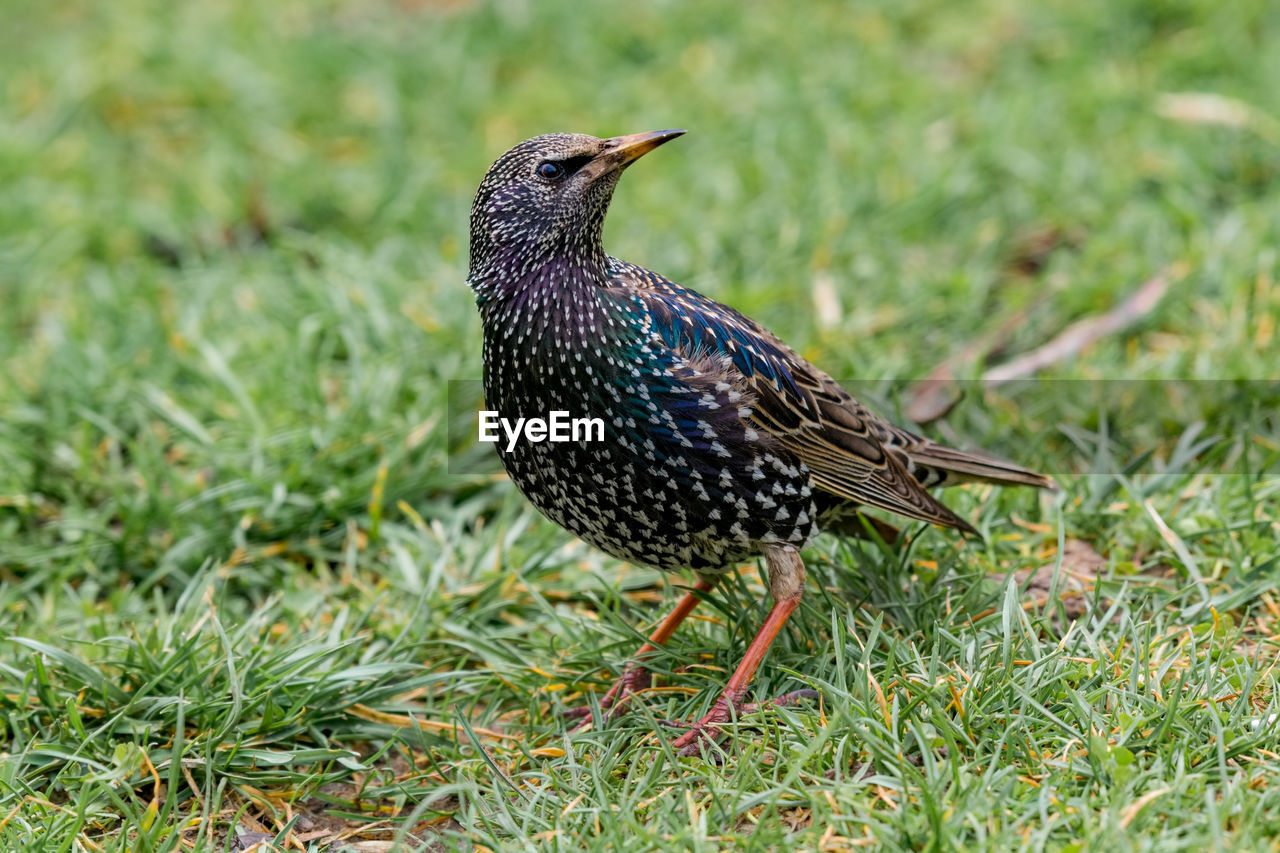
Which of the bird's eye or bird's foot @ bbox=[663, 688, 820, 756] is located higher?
the bird's eye

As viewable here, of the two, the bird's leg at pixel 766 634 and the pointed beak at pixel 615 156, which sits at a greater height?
the pointed beak at pixel 615 156

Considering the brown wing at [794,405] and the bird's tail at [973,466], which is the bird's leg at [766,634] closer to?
the brown wing at [794,405]

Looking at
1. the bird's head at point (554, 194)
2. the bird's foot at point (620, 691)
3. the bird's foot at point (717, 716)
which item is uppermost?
the bird's head at point (554, 194)

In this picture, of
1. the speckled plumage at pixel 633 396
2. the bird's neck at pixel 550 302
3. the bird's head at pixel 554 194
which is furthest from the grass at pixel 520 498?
the bird's head at pixel 554 194

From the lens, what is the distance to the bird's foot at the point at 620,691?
3848 mm

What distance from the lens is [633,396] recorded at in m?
3.53

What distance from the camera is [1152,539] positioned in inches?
165

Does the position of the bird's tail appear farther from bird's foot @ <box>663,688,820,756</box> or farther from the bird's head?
the bird's head

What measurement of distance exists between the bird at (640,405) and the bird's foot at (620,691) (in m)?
0.02

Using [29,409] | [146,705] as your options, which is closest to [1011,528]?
[146,705]

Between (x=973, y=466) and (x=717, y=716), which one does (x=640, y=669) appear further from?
(x=973, y=466)

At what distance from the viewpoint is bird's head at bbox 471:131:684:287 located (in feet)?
12.0

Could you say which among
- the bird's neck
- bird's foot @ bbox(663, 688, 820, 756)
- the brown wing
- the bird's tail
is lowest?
bird's foot @ bbox(663, 688, 820, 756)

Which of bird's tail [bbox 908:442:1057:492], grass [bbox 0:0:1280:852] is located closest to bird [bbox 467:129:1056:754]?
bird's tail [bbox 908:442:1057:492]
